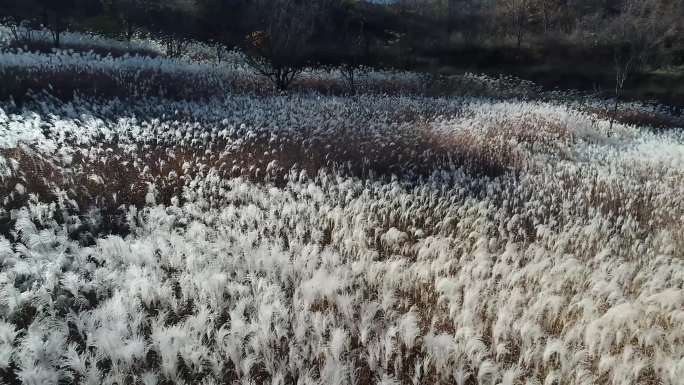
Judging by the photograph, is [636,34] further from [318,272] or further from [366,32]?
[318,272]

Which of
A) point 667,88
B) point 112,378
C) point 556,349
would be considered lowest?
point 112,378

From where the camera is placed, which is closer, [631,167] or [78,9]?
[631,167]

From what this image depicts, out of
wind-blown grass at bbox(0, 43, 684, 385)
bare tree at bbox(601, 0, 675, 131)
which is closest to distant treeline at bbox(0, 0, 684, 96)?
bare tree at bbox(601, 0, 675, 131)

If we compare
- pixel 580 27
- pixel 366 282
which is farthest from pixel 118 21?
pixel 580 27

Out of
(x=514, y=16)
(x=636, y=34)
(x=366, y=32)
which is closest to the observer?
(x=636, y=34)

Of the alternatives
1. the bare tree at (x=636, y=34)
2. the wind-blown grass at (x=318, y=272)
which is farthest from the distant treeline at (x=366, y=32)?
the wind-blown grass at (x=318, y=272)

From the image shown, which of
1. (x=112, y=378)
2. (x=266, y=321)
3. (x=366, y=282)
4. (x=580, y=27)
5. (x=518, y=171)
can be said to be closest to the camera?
(x=112, y=378)

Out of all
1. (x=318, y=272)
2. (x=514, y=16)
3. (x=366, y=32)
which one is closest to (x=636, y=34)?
(x=366, y=32)

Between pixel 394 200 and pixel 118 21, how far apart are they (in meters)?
32.4

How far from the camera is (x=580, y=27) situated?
42.2 m

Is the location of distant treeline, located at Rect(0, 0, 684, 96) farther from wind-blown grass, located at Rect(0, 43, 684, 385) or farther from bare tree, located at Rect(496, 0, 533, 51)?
wind-blown grass, located at Rect(0, 43, 684, 385)

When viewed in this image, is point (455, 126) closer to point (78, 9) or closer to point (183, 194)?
point (183, 194)

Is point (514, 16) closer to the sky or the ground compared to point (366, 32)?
closer to the sky

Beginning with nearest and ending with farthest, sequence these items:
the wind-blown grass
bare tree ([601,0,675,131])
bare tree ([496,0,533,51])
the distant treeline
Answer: the wind-blown grass, bare tree ([601,0,675,131]), the distant treeline, bare tree ([496,0,533,51])
